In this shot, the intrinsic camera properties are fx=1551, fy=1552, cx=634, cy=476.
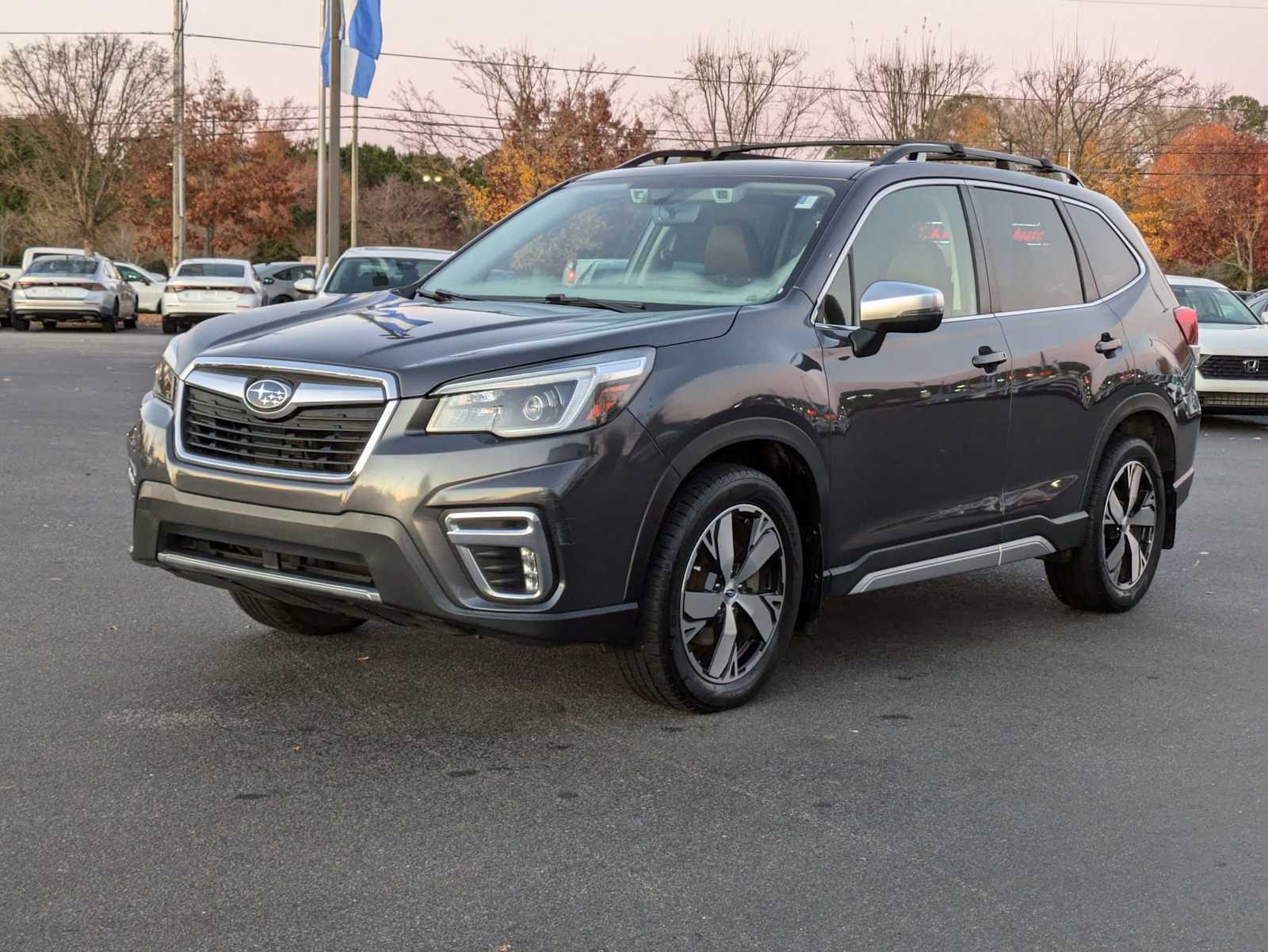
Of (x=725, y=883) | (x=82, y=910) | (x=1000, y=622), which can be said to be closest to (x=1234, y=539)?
(x=1000, y=622)

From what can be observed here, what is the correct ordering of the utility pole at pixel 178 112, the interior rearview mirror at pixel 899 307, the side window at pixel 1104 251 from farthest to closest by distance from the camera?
1. the utility pole at pixel 178 112
2. the side window at pixel 1104 251
3. the interior rearview mirror at pixel 899 307

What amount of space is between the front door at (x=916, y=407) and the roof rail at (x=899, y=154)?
185 millimetres

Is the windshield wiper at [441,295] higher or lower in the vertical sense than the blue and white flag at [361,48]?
lower

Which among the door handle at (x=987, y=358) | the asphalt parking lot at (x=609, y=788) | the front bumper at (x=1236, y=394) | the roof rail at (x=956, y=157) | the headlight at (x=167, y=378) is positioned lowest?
the asphalt parking lot at (x=609, y=788)

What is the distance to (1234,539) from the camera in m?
9.20

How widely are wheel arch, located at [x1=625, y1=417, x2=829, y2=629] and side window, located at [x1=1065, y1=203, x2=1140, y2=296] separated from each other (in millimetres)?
2205

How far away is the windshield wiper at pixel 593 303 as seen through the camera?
5234mm

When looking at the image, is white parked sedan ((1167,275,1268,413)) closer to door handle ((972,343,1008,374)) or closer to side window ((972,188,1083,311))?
side window ((972,188,1083,311))

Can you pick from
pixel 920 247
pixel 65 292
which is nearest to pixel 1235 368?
pixel 920 247

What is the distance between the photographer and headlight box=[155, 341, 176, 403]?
16.6 ft

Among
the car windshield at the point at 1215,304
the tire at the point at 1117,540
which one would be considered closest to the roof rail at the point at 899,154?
the tire at the point at 1117,540

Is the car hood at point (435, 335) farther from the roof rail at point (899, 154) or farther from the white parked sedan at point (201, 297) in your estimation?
the white parked sedan at point (201, 297)

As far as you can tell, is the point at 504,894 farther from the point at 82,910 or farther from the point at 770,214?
the point at 770,214

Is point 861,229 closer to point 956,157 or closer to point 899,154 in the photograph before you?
point 899,154
